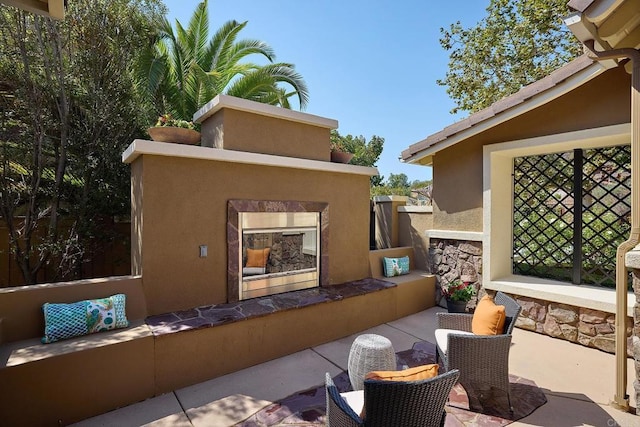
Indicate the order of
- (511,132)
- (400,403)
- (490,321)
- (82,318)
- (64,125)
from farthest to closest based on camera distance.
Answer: (64,125) → (511,132) → (82,318) → (490,321) → (400,403)

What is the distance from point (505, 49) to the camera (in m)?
11.1

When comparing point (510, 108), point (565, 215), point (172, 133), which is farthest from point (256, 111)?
point (565, 215)

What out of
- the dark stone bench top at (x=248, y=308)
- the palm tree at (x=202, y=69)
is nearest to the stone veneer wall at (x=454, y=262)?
the dark stone bench top at (x=248, y=308)

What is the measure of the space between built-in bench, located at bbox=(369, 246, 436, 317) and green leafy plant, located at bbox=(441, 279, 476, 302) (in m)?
0.61

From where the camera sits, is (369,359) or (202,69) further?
(202,69)

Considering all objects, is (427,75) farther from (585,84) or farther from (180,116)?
(180,116)

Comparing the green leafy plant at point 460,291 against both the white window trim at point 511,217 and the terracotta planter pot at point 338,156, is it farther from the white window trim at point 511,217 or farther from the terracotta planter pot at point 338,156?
the terracotta planter pot at point 338,156

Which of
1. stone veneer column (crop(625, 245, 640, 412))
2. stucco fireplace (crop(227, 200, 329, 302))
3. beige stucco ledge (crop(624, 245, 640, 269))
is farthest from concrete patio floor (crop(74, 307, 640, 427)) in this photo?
beige stucco ledge (crop(624, 245, 640, 269))

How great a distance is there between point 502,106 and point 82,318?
7.83 m

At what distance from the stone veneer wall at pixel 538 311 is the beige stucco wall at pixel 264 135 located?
3882 mm

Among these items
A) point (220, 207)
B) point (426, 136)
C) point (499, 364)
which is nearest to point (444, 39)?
point (426, 136)

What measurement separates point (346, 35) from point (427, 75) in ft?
14.7

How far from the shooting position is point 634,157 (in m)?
3.59

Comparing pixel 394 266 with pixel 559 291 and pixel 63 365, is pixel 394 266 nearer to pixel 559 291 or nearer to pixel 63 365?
pixel 559 291
